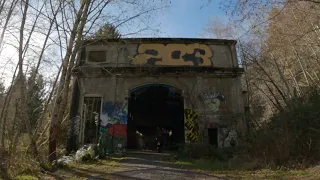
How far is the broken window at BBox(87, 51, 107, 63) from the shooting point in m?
17.9

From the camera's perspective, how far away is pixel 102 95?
17.0 meters

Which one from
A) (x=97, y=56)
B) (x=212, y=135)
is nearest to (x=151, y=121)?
(x=212, y=135)

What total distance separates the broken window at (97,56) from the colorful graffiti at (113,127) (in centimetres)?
318

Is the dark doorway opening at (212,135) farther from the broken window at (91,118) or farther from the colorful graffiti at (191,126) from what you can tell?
the broken window at (91,118)

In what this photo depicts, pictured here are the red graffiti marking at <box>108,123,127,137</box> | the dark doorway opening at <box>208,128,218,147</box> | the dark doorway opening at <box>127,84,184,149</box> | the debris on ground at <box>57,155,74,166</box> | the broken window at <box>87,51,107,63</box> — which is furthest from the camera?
the dark doorway opening at <box>127,84,184,149</box>

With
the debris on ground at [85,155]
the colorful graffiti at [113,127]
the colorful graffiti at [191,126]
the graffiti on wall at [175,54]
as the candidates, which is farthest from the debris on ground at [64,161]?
the graffiti on wall at [175,54]

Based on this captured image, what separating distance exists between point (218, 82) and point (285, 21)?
17.8 feet


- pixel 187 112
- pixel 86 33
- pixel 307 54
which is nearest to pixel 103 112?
pixel 187 112

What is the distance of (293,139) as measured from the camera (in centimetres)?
948

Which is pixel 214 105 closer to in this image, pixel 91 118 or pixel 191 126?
pixel 191 126

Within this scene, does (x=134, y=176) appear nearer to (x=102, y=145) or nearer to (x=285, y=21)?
(x=102, y=145)

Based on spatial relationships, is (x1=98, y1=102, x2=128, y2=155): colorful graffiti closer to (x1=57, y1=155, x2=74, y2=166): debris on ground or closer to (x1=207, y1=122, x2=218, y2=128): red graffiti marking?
(x1=57, y1=155, x2=74, y2=166): debris on ground

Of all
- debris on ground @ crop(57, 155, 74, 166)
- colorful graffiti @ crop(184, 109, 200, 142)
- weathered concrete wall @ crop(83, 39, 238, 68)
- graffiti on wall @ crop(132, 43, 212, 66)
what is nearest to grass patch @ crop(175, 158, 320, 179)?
debris on ground @ crop(57, 155, 74, 166)

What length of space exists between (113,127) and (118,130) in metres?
0.37
